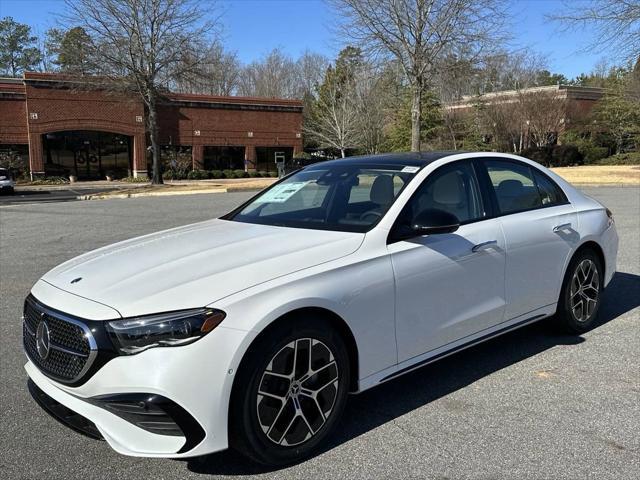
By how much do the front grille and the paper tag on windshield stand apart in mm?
1972

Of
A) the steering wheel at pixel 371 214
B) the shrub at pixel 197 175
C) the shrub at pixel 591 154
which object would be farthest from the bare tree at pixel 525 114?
the steering wheel at pixel 371 214

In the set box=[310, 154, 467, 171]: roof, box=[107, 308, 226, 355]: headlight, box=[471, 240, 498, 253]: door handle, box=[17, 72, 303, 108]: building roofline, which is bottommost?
box=[107, 308, 226, 355]: headlight

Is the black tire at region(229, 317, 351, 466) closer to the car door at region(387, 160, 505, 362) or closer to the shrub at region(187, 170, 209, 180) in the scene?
the car door at region(387, 160, 505, 362)

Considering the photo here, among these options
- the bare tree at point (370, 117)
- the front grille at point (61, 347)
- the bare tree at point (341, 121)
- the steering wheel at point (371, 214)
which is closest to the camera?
the front grille at point (61, 347)

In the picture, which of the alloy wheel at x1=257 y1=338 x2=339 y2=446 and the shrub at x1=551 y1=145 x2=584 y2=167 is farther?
the shrub at x1=551 y1=145 x2=584 y2=167

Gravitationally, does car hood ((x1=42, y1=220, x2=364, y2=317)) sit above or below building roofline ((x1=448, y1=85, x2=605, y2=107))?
below

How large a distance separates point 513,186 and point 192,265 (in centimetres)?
280

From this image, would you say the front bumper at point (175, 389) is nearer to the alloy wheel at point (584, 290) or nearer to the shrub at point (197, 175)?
the alloy wheel at point (584, 290)

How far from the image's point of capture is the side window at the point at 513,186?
4461 millimetres

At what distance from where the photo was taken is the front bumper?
2.63 meters

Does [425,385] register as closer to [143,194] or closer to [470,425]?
[470,425]

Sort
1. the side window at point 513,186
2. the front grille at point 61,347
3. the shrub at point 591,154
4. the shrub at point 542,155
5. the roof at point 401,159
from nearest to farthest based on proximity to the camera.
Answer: the front grille at point 61,347 → the roof at point 401,159 → the side window at point 513,186 → the shrub at point 542,155 → the shrub at point 591,154

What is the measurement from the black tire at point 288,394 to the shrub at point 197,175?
42.3 m

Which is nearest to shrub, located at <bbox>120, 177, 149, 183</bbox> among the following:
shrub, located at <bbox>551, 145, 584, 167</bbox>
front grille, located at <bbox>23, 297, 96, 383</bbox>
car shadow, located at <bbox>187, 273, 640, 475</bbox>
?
shrub, located at <bbox>551, 145, 584, 167</bbox>
